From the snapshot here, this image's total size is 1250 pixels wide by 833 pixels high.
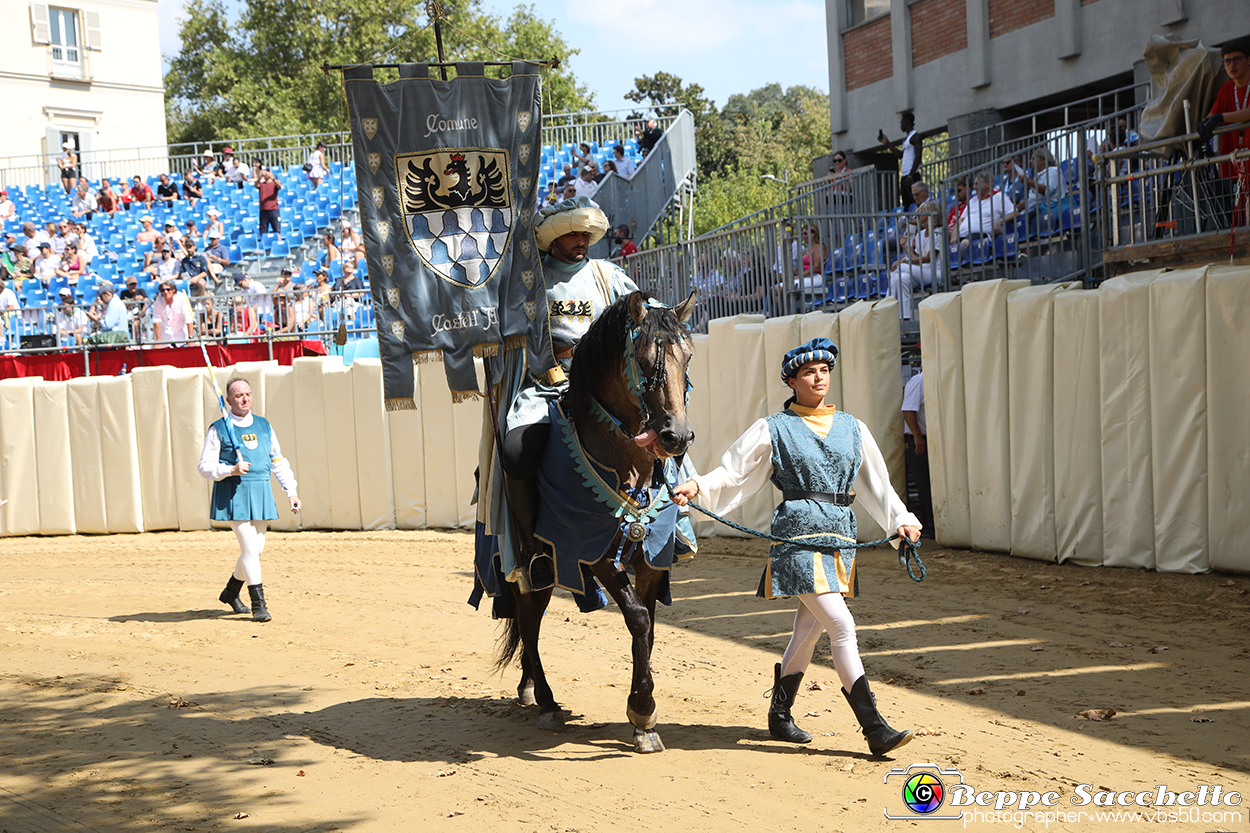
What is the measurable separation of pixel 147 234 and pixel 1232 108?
23.8m

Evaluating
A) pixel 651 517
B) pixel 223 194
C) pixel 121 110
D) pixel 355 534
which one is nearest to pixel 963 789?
pixel 651 517

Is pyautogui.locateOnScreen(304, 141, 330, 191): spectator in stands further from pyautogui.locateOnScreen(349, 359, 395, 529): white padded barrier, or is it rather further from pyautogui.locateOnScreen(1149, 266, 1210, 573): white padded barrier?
pyautogui.locateOnScreen(1149, 266, 1210, 573): white padded barrier

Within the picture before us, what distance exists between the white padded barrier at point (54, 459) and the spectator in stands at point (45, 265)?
1034 centimetres

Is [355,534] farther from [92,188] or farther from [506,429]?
[92,188]

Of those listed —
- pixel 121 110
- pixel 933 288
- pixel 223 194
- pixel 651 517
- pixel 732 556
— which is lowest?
pixel 732 556

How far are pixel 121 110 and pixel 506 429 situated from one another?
46391 mm

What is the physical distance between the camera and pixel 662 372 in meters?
5.01

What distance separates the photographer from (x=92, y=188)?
31812 millimetres

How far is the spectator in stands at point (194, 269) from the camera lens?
2202cm

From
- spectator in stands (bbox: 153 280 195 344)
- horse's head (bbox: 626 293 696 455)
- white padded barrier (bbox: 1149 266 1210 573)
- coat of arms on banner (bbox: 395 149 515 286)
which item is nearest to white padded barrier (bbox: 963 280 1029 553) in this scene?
white padded barrier (bbox: 1149 266 1210 573)

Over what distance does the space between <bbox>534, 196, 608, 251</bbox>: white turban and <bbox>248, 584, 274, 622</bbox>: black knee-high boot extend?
5023 mm

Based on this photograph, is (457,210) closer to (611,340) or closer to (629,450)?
(611,340)

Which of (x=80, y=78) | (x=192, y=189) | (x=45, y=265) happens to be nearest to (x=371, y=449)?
(x=45, y=265)

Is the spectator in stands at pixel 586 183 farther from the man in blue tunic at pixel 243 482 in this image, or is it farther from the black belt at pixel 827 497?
the black belt at pixel 827 497
